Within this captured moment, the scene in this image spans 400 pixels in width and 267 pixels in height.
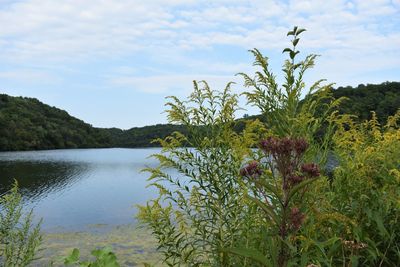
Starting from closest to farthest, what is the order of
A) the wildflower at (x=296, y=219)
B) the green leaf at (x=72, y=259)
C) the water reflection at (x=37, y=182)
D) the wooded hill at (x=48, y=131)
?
the wildflower at (x=296, y=219) < the green leaf at (x=72, y=259) < the water reflection at (x=37, y=182) < the wooded hill at (x=48, y=131)

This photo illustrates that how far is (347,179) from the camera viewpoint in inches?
140

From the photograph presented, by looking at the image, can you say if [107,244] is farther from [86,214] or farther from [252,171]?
[252,171]

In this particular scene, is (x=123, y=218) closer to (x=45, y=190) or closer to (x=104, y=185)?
(x=45, y=190)

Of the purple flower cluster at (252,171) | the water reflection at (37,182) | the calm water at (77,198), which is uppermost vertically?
the purple flower cluster at (252,171)

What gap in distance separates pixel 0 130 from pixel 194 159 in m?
94.3

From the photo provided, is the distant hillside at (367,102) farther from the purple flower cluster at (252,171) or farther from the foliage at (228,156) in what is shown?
the purple flower cluster at (252,171)

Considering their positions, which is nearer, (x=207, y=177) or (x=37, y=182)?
(x=207, y=177)

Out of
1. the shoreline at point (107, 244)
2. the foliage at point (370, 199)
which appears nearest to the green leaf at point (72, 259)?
the foliage at point (370, 199)

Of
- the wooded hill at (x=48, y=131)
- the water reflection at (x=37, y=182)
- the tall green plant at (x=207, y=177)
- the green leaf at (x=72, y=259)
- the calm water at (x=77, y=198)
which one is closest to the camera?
the green leaf at (x=72, y=259)

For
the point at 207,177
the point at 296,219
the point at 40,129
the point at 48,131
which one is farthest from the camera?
the point at 48,131

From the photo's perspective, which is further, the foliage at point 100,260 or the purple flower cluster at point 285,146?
the foliage at point 100,260

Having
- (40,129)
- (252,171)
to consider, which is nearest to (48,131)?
(40,129)

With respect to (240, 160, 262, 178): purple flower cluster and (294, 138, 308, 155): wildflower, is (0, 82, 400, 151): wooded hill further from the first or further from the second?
(294, 138, 308, 155): wildflower

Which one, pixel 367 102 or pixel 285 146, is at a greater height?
pixel 367 102
